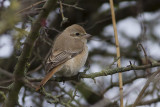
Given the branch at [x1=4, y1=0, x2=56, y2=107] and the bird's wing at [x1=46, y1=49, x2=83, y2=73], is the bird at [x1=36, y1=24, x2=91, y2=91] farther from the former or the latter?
the branch at [x1=4, y1=0, x2=56, y2=107]

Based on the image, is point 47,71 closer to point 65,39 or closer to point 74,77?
point 74,77

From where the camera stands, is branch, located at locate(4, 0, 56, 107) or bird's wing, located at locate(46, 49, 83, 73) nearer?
branch, located at locate(4, 0, 56, 107)

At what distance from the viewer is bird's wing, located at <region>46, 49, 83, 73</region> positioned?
4055 mm

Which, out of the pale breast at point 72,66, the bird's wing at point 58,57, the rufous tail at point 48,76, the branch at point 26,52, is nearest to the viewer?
the branch at point 26,52

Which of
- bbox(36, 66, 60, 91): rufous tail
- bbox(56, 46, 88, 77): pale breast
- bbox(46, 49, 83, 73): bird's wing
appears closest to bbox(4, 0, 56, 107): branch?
bbox(36, 66, 60, 91): rufous tail

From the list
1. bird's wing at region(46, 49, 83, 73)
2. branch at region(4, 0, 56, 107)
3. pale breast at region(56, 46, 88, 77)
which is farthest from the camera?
pale breast at region(56, 46, 88, 77)

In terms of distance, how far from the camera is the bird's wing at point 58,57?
4.05 m

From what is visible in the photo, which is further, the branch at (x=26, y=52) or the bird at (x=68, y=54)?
the bird at (x=68, y=54)

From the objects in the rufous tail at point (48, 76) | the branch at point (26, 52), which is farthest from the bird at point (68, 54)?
the branch at point (26, 52)

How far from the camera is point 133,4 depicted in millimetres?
6055

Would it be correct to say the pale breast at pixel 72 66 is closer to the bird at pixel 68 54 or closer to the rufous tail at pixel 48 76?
the bird at pixel 68 54

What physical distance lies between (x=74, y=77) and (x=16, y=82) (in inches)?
53.9

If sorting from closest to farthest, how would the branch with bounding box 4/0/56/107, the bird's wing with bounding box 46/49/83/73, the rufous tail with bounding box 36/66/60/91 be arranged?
1. the branch with bounding box 4/0/56/107
2. the rufous tail with bounding box 36/66/60/91
3. the bird's wing with bounding box 46/49/83/73

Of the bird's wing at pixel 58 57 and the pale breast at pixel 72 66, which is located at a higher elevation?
the bird's wing at pixel 58 57
